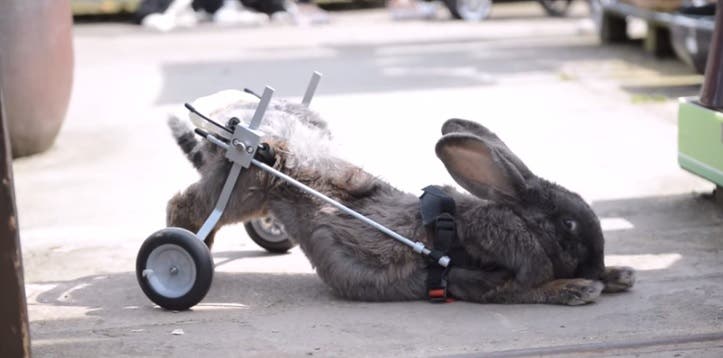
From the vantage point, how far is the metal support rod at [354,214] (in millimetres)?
4816

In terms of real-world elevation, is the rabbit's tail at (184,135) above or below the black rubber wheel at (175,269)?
above

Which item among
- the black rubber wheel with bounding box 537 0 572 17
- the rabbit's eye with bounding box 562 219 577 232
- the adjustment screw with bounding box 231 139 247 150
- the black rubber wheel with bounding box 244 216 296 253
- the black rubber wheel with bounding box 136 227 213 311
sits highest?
the adjustment screw with bounding box 231 139 247 150

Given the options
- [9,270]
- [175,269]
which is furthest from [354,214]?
[9,270]

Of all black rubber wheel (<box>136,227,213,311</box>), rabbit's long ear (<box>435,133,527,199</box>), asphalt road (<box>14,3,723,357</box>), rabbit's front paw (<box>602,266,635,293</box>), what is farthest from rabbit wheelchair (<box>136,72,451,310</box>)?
rabbit's front paw (<box>602,266,635,293</box>)

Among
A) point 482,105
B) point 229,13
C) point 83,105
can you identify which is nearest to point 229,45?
point 229,13

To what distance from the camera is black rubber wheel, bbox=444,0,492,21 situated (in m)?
15.9

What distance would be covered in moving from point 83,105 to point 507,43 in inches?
212

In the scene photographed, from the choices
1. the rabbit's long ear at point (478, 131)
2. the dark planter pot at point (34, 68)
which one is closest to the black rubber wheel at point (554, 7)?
the dark planter pot at point (34, 68)

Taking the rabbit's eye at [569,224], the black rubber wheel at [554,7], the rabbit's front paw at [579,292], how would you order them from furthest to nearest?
the black rubber wheel at [554,7]
the rabbit's eye at [569,224]
the rabbit's front paw at [579,292]

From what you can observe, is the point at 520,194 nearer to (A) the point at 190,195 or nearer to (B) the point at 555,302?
(B) the point at 555,302

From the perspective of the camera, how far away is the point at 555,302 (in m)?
4.76

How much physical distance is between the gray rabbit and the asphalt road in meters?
0.10

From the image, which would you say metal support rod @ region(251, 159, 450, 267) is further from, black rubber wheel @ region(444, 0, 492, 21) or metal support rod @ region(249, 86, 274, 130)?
black rubber wheel @ region(444, 0, 492, 21)

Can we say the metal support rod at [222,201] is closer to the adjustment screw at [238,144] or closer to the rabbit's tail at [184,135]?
the adjustment screw at [238,144]
